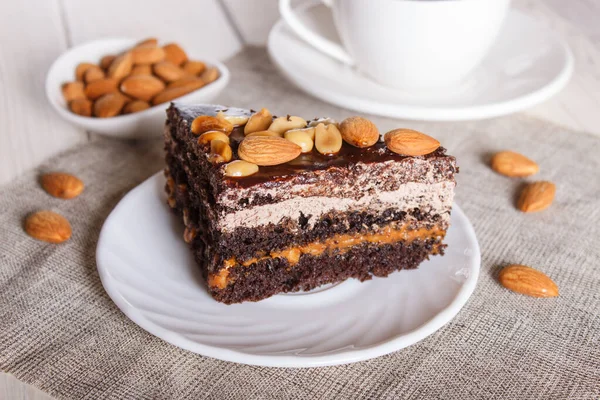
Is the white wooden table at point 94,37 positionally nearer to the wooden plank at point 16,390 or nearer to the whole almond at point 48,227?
the wooden plank at point 16,390

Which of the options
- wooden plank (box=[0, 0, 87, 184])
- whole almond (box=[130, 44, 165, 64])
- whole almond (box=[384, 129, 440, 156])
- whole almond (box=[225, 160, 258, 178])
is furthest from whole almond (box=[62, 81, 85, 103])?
whole almond (box=[384, 129, 440, 156])

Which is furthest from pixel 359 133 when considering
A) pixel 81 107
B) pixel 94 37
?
pixel 94 37

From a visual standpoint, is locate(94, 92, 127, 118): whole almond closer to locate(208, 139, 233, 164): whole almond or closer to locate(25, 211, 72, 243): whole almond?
locate(25, 211, 72, 243): whole almond

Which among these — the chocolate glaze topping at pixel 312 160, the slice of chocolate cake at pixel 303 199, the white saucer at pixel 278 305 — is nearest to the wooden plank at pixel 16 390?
the white saucer at pixel 278 305

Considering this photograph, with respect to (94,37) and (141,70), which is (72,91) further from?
(94,37)

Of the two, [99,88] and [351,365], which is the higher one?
[99,88]

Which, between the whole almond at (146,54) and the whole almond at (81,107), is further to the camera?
the whole almond at (146,54)
